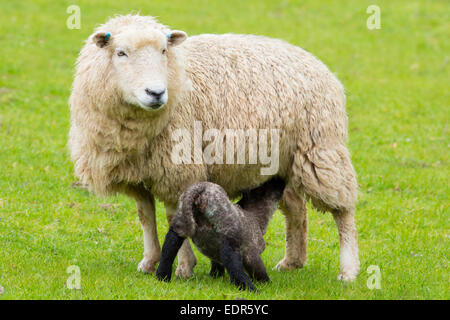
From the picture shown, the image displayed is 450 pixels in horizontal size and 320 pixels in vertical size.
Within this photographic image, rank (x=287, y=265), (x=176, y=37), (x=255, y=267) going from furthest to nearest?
(x=287, y=265), (x=255, y=267), (x=176, y=37)

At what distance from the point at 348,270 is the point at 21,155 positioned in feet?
17.2

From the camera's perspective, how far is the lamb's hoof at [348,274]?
21.5 feet

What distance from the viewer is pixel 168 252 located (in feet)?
19.2

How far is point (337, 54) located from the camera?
52.3 ft

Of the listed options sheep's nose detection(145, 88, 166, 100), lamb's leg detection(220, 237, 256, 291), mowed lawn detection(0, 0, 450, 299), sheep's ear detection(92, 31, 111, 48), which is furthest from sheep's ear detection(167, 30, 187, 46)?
mowed lawn detection(0, 0, 450, 299)

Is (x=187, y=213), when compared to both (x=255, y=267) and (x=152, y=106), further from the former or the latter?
(x=152, y=106)

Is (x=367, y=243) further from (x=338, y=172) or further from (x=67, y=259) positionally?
(x=67, y=259)

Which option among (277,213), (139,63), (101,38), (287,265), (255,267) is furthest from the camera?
(277,213)

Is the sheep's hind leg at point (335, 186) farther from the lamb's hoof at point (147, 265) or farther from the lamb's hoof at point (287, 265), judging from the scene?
the lamb's hoof at point (147, 265)

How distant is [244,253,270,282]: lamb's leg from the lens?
6.07m

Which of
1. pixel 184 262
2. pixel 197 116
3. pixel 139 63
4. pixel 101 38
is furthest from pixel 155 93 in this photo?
pixel 184 262

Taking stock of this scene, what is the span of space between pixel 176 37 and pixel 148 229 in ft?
6.17

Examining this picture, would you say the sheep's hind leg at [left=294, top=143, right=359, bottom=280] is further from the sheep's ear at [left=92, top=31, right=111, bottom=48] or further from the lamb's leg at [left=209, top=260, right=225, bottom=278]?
the sheep's ear at [left=92, top=31, right=111, bottom=48]

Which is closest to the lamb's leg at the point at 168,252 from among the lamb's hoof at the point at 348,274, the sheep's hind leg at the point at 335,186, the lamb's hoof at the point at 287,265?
the sheep's hind leg at the point at 335,186
